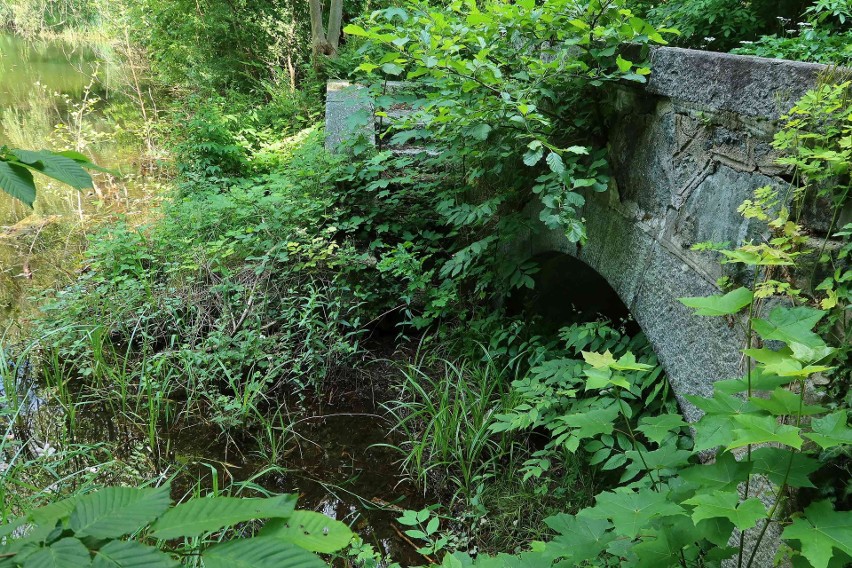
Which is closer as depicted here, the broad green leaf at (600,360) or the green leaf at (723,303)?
the green leaf at (723,303)

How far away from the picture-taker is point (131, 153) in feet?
25.1

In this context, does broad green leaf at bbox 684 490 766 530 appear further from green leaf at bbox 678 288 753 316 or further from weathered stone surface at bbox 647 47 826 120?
weathered stone surface at bbox 647 47 826 120

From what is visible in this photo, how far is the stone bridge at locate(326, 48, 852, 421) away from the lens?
65.7 inches

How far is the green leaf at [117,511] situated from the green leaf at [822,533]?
1120mm

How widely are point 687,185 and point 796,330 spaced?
805 mm

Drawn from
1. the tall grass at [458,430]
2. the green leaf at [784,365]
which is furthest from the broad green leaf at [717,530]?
the tall grass at [458,430]

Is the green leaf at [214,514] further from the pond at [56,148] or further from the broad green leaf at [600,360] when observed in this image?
the pond at [56,148]

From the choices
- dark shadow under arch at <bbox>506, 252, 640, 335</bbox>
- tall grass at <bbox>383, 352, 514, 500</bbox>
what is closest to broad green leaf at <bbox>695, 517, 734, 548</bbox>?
tall grass at <bbox>383, 352, 514, 500</bbox>

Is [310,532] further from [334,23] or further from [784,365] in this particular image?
[334,23]

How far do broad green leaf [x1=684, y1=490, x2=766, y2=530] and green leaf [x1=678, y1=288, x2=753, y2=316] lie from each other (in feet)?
1.37

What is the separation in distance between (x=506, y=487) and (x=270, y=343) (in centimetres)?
166

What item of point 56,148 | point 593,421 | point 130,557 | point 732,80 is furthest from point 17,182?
point 56,148

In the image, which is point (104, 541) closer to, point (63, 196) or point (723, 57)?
point (723, 57)

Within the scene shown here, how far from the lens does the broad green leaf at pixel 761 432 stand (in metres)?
1.09
